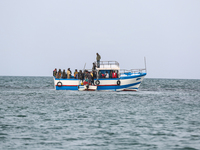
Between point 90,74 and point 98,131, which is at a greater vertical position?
point 90,74

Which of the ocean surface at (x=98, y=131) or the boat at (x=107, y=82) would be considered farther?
the boat at (x=107, y=82)

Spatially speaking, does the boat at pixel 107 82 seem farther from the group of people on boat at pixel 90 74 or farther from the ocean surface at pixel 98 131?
the ocean surface at pixel 98 131

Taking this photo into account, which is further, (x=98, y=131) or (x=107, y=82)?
(x=107, y=82)

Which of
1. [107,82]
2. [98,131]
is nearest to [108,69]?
[107,82]

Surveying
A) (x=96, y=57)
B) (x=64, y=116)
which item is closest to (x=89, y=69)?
(x=96, y=57)

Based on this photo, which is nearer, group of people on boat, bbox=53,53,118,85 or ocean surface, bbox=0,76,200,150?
ocean surface, bbox=0,76,200,150

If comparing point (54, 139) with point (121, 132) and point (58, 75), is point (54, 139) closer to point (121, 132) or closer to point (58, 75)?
point (121, 132)

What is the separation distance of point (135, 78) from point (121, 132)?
29.2 meters

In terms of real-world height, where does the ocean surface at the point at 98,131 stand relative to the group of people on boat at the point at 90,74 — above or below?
below

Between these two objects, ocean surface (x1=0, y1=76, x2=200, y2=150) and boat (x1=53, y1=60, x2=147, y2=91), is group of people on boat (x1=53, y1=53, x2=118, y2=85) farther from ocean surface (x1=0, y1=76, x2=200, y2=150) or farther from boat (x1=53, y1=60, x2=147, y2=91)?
ocean surface (x1=0, y1=76, x2=200, y2=150)

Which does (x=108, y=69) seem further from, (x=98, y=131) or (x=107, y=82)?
(x=98, y=131)

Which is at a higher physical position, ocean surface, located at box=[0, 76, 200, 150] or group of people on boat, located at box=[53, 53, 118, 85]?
group of people on boat, located at box=[53, 53, 118, 85]

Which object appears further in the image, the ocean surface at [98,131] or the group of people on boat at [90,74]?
the group of people on boat at [90,74]

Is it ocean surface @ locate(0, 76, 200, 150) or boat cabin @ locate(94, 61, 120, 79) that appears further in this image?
boat cabin @ locate(94, 61, 120, 79)
